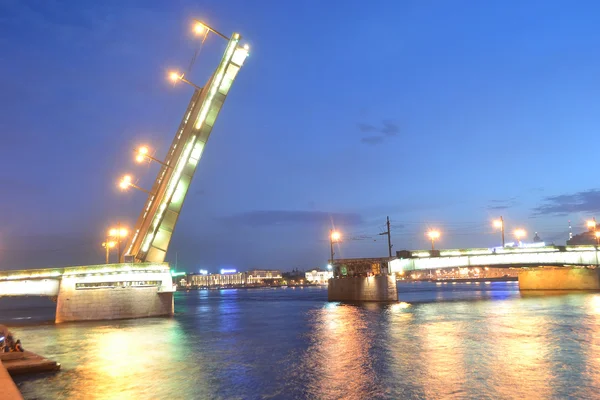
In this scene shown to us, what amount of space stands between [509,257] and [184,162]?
56443 mm

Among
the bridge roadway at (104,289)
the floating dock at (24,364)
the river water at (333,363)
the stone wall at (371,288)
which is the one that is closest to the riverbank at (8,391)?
the river water at (333,363)

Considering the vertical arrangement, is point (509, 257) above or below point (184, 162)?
below

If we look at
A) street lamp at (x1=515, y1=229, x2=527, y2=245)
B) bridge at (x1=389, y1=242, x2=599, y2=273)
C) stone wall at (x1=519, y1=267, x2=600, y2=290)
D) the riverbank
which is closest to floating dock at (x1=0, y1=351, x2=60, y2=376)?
the riverbank

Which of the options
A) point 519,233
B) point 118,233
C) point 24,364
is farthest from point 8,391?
point 519,233

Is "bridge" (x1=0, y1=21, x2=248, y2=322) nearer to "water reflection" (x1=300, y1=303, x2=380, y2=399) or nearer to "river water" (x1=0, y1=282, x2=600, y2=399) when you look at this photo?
"river water" (x1=0, y1=282, x2=600, y2=399)

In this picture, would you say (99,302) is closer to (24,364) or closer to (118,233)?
(118,233)

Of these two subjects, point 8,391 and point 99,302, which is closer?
point 8,391

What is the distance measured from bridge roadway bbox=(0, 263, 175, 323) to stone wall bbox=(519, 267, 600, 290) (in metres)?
73.0

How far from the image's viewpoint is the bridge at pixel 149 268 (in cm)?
4366

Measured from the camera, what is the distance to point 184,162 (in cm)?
4459

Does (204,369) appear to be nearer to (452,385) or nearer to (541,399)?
(452,385)

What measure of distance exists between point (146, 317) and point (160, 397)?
32.6m

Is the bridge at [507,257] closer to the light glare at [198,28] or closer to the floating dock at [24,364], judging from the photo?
the light glare at [198,28]

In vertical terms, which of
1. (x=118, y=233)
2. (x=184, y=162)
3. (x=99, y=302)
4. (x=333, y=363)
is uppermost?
(x=184, y=162)
